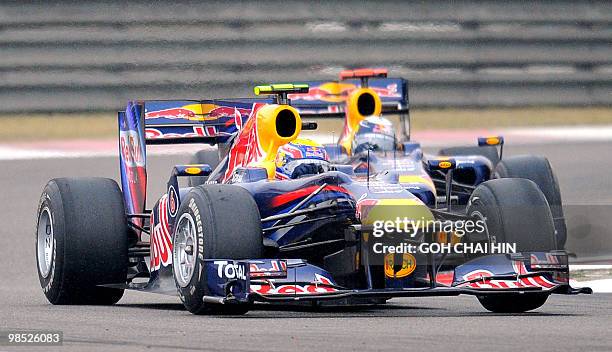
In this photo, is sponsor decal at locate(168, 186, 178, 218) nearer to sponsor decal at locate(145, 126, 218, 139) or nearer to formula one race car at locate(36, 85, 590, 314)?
formula one race car at locate(36, 85, 590, 314)

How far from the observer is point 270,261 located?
8984 millimetres

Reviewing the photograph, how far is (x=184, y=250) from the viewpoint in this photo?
951 centimetres

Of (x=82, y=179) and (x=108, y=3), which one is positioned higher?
(x=108, y=3)

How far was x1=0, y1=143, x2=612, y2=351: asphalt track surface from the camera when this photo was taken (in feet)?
24.6

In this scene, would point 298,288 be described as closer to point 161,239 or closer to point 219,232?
point 219,232


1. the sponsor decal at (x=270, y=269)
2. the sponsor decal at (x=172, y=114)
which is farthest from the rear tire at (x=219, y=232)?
the sponsor decal at (x=172, y=114)

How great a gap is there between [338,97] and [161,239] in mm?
5132

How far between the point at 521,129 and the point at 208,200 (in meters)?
13.4

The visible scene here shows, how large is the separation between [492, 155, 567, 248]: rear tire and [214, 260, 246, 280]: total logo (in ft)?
14.4

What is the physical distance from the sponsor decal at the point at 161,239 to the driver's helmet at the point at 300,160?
0.79 meters

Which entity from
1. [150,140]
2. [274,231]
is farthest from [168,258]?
[150,140]

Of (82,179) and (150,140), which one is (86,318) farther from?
(150,140)

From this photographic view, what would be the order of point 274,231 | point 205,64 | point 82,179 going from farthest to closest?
point 205,64
point 82,179
point 274,231

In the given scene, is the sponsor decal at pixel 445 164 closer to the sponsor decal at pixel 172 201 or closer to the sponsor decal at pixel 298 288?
the sponsor decal at pixel 172 201
